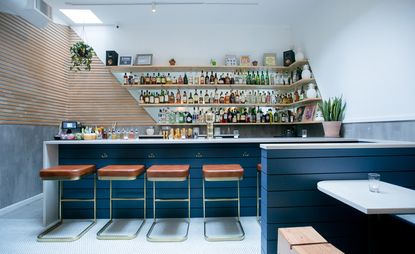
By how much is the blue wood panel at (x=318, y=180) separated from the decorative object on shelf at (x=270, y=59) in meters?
3.21

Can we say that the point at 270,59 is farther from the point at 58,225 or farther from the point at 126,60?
the point at 58,225

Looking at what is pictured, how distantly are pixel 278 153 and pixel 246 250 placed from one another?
110cm

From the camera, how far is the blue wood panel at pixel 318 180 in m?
1.91

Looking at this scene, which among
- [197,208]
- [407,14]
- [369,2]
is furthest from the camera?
[197,208]

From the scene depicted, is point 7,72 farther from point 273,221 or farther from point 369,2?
point 369,2

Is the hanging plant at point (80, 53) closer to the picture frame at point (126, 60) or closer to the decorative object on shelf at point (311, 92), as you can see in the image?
the picture frame at point (126, 60)

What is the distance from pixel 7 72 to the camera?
11.4ft

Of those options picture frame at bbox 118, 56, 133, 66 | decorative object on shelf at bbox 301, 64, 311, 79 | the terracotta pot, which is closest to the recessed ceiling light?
picture frame at bbox 118, 56, 133, 66

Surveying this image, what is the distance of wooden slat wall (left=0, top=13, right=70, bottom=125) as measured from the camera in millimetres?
3484

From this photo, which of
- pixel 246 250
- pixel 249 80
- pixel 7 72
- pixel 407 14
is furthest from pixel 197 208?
pixel 7 72

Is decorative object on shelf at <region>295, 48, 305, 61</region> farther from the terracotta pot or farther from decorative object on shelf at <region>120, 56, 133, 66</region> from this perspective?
decorative object on shelf at <region>120, 56, 133, 66</region>

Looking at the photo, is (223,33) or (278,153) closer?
(278,153)

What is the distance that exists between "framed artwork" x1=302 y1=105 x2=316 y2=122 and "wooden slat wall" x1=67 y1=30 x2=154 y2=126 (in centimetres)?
302

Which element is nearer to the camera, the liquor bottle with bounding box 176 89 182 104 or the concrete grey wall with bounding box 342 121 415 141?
the concrete grey wall with bounding box 342 121 415 141
